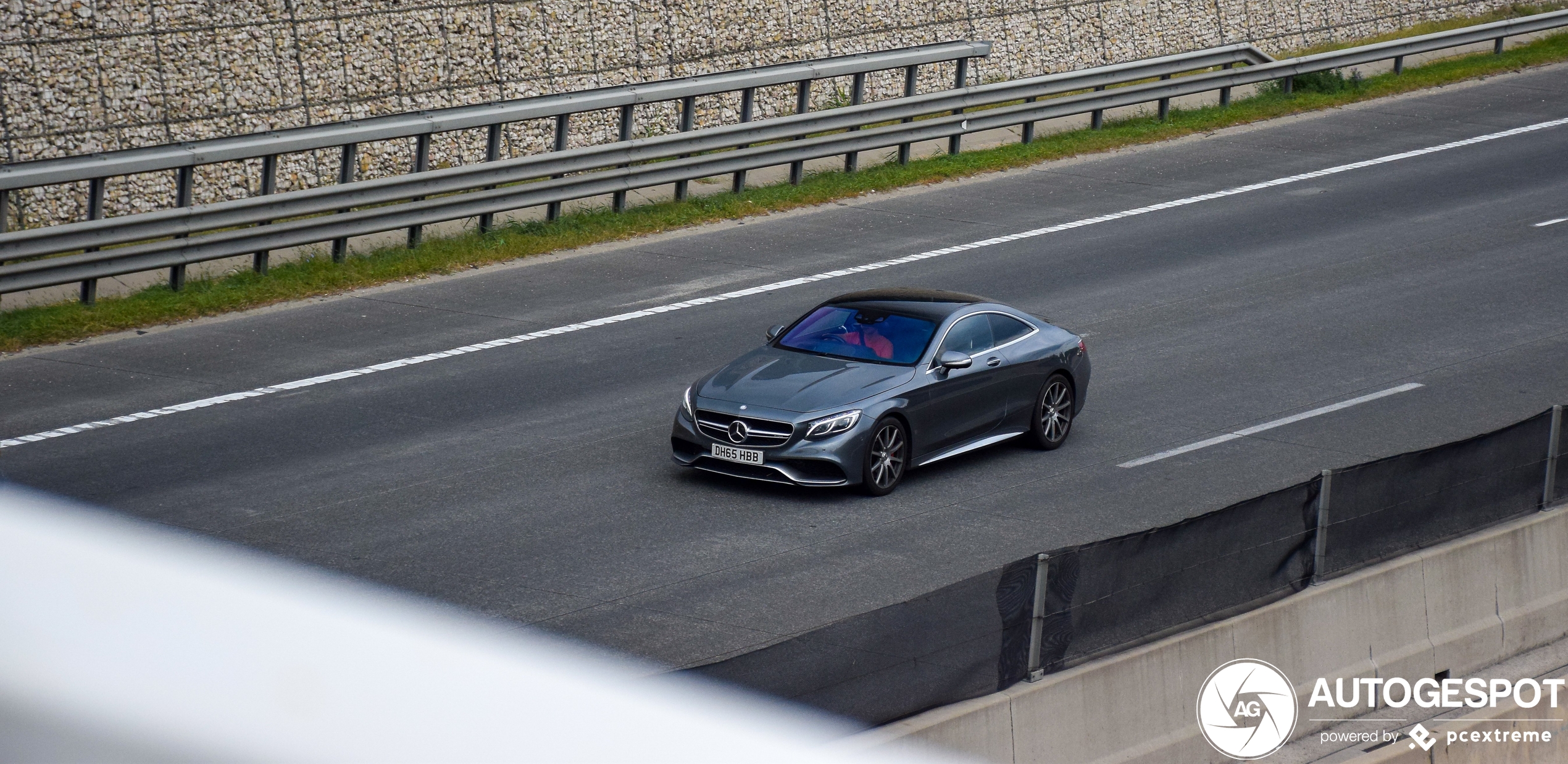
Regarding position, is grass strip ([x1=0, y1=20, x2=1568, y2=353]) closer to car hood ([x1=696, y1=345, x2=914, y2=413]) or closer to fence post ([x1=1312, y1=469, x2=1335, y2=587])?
car hood ([x1=696, y1=345, x2=914, y2=413])

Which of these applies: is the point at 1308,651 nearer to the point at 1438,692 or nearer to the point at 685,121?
the point at 1438,692

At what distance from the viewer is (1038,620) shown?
702cm

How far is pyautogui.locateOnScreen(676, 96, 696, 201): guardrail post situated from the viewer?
1989 cm

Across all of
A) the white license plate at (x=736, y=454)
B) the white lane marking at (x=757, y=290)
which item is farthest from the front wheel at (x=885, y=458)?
the white lane marking at (x=757, y=290)

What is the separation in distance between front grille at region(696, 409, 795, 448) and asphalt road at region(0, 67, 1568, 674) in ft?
1.34

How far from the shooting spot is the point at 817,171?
854 inches

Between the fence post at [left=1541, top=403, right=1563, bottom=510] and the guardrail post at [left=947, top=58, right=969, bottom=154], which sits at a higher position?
the fence post at [left=1541, top=403, right=1563, bottom=510]

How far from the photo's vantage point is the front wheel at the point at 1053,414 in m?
12.3

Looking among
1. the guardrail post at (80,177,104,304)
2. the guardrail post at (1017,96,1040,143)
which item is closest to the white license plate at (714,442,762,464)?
the guardrail post at (80,177,104,304)

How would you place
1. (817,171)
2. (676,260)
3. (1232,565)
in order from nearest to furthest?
(1232,565), (676,260), (817,171)

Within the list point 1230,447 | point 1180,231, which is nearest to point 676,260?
point 1180,231

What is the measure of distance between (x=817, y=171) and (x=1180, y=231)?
4.99 meters

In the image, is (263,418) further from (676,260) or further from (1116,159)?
(1116,159)

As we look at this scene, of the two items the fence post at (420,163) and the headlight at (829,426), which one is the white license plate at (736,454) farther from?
the fence post at (420,163)
